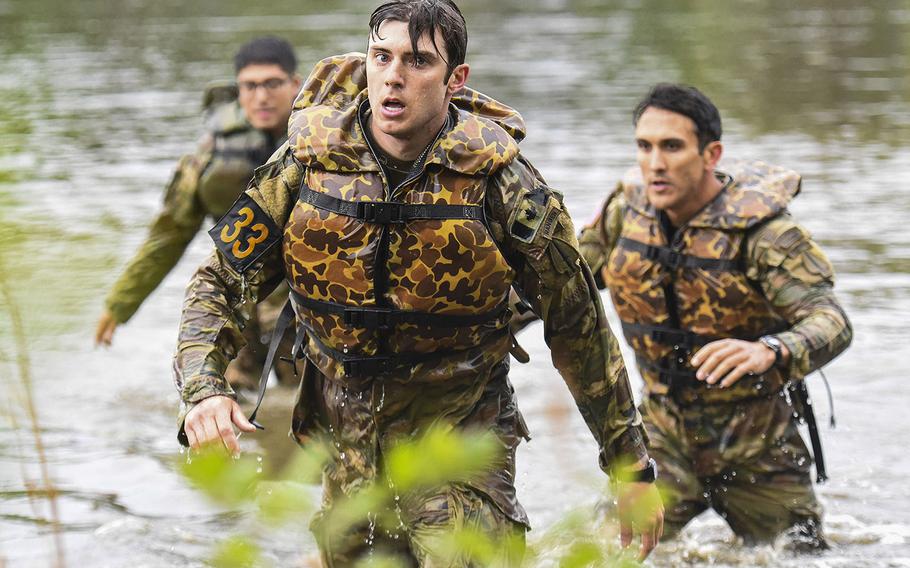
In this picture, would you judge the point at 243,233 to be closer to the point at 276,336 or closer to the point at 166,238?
the point at 276,336

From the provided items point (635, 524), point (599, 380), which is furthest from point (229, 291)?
point (635, 524)

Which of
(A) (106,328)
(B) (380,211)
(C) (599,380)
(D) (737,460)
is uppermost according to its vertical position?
(B) (380,211)

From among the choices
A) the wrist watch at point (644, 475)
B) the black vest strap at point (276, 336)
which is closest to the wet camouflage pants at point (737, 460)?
the wrist watch at point (644, 475)

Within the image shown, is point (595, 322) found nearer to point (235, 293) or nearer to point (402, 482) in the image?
point (235, 293)

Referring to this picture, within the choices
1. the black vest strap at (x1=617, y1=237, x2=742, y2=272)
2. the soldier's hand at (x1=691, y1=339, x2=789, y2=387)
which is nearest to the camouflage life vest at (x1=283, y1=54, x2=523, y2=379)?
the soldier's hand at (x1=691, y1=339, x2=789, y2=387)

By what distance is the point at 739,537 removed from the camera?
6848mm

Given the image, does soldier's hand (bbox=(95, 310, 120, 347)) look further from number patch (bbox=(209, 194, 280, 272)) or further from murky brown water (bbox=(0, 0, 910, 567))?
number patch (bbox=(209, 194, 280, 272))

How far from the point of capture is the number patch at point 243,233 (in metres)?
4.50

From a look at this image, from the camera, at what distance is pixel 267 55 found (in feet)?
27.0

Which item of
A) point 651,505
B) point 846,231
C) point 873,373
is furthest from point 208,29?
point 651,505

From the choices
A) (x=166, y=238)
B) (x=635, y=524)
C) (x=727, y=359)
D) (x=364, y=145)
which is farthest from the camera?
(x=166, y=238)

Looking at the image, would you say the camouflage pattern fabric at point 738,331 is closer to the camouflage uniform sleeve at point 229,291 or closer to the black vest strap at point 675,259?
the black vest strap at point 675,259

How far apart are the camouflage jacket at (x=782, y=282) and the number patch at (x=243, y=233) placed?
230 centimetres

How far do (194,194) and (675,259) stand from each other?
3.13 m
